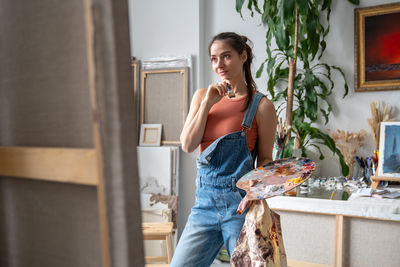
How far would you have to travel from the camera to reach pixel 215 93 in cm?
162

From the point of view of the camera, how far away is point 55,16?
0.53 meters

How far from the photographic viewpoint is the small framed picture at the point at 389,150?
287 cm

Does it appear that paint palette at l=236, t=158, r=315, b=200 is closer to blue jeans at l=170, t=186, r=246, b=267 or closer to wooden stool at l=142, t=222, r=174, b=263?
blue jeans at l=170, t=186, r=246, b=267

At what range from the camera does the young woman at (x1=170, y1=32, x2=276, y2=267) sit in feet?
4.93

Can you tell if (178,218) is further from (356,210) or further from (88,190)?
(88,190)

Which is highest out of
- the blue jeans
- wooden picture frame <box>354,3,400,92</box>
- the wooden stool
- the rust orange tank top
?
wooden picture frame <box>354,3,400,92</box>

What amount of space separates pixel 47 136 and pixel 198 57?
343 centimetres

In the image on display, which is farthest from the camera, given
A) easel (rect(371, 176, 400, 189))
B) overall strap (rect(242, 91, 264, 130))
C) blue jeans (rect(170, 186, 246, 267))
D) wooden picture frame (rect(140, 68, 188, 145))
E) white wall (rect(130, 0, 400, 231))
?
wooden picture frame (rect(140, 68, 188, 145))

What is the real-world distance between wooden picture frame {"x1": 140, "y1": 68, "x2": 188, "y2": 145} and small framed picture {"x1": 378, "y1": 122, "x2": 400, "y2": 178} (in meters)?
1.93

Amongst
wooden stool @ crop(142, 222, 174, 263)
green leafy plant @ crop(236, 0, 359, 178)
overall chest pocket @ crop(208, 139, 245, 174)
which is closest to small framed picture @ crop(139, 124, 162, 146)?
green leafy plant @ crop(236, 0, 359, 178)

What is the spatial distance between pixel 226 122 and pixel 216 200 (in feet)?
1.16

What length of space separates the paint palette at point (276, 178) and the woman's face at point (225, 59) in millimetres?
486

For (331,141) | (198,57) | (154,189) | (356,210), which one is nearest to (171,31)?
(198,57)

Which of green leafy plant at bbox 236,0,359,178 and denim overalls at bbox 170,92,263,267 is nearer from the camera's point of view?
denim overalls at bbox 170,92,263,267
